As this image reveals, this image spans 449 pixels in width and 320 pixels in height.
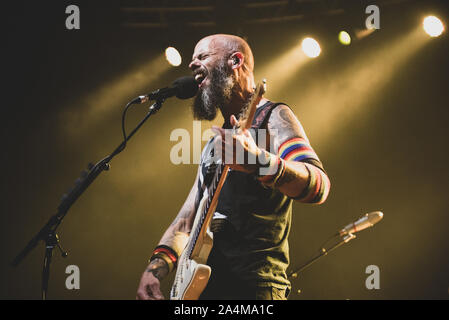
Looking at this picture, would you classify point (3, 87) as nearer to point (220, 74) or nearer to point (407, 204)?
point (220, 74)

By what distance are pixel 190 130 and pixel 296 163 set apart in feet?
12.8

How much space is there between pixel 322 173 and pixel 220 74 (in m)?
0.97

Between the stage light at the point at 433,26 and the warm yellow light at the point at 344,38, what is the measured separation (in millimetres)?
889

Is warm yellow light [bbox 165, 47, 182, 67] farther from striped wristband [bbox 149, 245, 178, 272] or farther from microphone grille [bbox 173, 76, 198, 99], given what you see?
striped wristband [bbox 149, 245, 178, 272]

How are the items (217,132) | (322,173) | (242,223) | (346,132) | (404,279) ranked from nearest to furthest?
(217,132)
(322,173)
(242,223)
(404,279)
(346,132)

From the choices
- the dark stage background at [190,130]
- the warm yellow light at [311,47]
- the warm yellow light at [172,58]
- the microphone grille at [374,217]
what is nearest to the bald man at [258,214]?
the microphone grille at [374,217]

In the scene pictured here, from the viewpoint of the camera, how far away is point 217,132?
55.4 inches

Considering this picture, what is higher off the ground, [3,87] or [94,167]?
[3,87]

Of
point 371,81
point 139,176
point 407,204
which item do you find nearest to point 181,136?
point 139,176

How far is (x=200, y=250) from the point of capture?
1.79 meters

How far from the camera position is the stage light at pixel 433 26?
468 centimetres

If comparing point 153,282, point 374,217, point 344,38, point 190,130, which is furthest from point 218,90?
point 344,38
